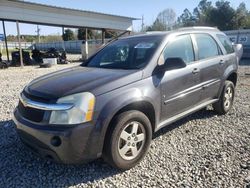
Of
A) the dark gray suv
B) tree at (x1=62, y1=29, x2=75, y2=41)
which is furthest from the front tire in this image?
tree at (x1=62, y1=29, x2=75, y2=41)

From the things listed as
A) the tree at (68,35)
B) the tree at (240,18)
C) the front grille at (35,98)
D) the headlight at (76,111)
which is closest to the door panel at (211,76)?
the headlight at (76,111)

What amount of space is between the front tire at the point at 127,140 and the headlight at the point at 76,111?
1.21 ft

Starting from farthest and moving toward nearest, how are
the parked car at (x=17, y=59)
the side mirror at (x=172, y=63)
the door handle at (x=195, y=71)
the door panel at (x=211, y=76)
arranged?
the parked car at (x=17, y=59)
the door panel at (x=211, y=76)
the door handle at (x=195, y=71)
the side mirror at (x=172, y=63)

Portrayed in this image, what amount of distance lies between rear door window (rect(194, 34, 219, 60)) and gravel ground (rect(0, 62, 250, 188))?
1358 millimetres

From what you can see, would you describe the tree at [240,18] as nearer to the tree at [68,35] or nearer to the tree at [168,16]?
the tree at [168,16]

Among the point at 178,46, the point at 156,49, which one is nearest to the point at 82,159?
the point at 156,49

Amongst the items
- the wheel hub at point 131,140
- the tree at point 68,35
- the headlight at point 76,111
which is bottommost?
the wheel hub at point 131,140

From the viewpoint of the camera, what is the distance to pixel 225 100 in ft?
17.2

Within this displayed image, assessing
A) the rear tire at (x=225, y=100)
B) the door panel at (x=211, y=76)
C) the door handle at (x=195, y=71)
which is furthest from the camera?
the rear tire at (x=225, y=100)

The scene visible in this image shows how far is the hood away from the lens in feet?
9.46

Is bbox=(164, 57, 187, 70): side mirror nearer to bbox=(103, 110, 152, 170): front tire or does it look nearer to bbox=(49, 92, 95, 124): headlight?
bbox=(103, 110, 152, 170): front tire

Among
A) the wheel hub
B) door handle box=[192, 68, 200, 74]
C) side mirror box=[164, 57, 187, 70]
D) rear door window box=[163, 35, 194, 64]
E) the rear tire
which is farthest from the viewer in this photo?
the rear tire

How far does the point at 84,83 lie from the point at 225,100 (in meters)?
3.45

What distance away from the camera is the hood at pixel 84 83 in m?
2.88
